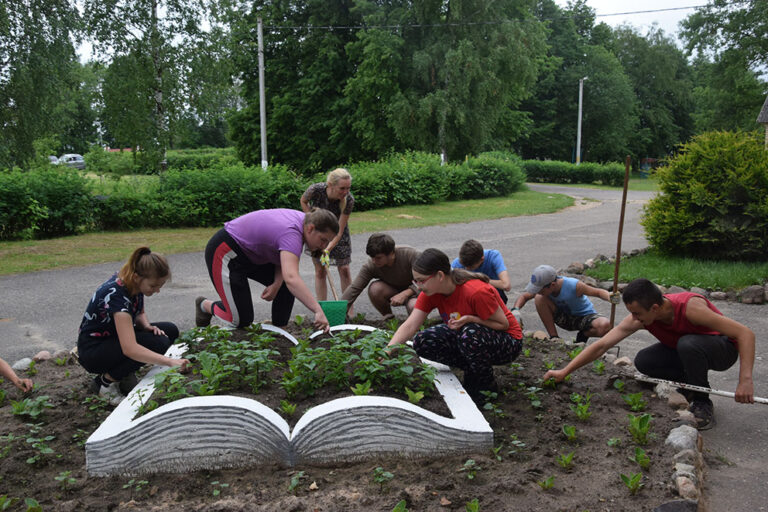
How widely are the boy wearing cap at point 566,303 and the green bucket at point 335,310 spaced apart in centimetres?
160

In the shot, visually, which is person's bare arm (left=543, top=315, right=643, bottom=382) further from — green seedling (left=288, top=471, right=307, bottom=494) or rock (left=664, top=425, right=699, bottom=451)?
green seedling (left=288, top=471, right=307, bottom=494)

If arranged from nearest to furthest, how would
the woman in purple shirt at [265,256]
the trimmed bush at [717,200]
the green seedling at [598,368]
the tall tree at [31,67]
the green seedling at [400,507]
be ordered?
the green seedling at [400,507]
the woman in purple shirt at [265,256]
the green seedling at [598,368]
the trimmed bush at [717,200]
the tall tree at [31,67]

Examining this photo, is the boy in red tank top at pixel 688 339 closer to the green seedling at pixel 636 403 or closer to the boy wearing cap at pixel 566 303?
the green seedling at pixel 636 403

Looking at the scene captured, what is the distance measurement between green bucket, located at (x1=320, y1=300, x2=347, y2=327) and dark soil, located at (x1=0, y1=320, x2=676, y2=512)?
6.70 ft

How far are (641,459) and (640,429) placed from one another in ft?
0.96

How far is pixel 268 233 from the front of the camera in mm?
4840

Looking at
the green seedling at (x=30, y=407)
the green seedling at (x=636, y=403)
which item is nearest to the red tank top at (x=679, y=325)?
the green seedling at (x=636, y=403)

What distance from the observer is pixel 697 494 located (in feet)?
10.1

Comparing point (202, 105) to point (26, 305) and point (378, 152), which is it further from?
point (378, 152)

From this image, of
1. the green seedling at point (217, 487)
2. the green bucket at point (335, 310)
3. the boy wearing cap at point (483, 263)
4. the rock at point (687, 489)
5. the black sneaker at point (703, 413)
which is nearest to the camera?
the rock at point (687, 489)

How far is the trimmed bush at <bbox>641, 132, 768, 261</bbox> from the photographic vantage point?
8.92m

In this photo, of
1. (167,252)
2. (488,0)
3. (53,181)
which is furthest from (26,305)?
(488,0)

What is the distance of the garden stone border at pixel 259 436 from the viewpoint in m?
3.36

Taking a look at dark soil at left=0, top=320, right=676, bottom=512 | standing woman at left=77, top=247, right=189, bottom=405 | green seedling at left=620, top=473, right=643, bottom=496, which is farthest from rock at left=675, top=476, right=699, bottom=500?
standing woman at left=77, top=247, right=189, bottom=405
